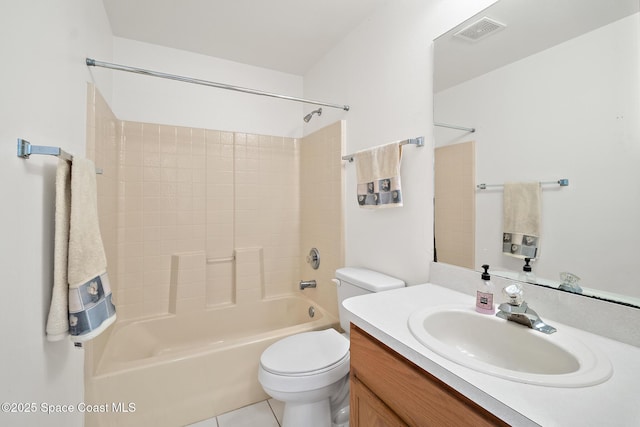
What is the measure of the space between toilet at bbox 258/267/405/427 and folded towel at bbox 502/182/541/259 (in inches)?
22.5

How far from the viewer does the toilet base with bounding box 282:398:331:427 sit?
4.26ft

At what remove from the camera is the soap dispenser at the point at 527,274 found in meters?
0.97

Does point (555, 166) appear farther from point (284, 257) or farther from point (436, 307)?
point (284, 257)

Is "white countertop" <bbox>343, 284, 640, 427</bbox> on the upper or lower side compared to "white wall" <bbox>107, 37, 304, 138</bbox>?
lower

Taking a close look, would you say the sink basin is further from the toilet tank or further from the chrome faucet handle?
the toilet tank


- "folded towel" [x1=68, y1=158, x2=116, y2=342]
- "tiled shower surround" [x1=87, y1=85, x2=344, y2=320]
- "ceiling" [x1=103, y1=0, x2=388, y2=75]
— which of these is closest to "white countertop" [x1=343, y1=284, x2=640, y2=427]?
"folded towel" [x1=68, y1=158, x2=116, y2=342]

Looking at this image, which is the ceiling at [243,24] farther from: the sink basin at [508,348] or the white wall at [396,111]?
the sink basin at [508,348]

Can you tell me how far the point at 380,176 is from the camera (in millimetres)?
1551

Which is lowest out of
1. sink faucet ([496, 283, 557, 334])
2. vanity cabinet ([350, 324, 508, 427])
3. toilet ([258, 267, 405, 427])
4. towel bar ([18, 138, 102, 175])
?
Answer: toilet ([258, 267, 405, 427])

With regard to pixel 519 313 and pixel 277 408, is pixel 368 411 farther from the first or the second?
pixel 277 408

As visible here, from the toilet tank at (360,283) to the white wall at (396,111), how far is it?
0.07m

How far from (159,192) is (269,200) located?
88 centimetres

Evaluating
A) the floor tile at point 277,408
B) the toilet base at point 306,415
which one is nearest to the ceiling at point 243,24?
the toilet base at point 306,415

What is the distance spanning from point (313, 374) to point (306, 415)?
9.6 inches
